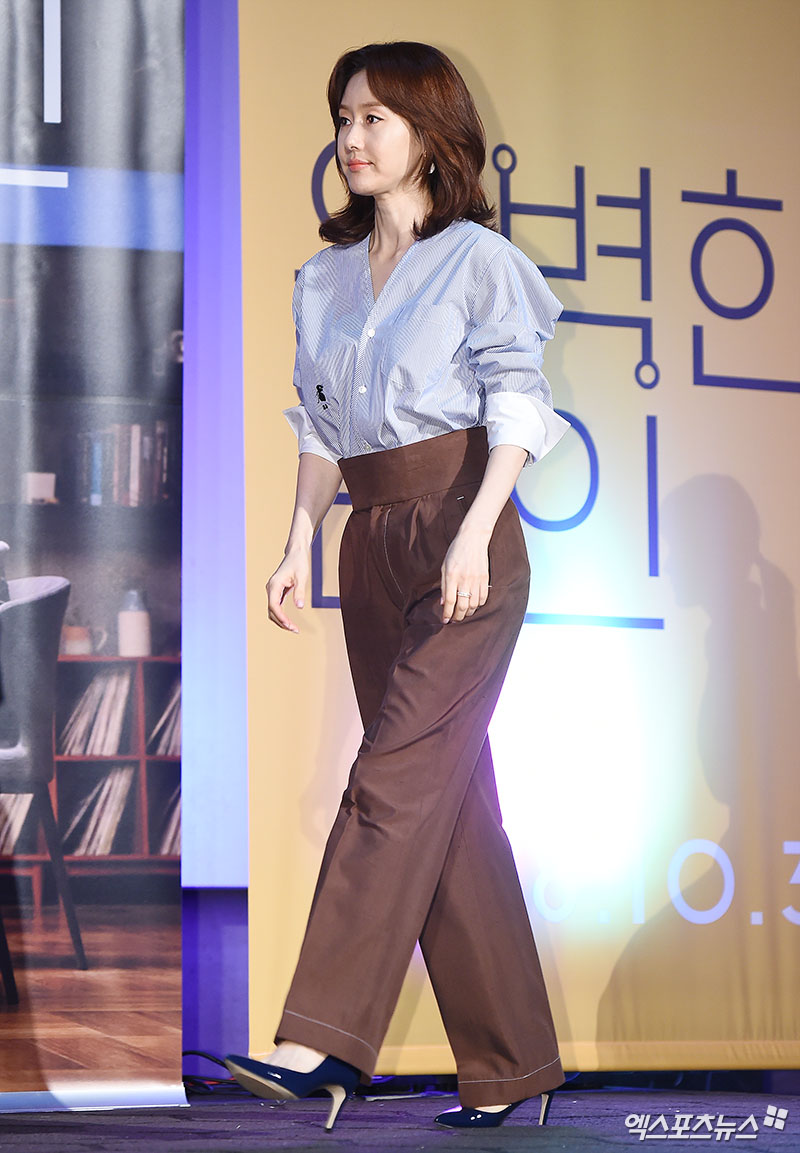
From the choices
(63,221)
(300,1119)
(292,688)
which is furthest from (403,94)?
(300,1119)

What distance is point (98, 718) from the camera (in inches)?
95.7

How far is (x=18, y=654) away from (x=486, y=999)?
1.15m

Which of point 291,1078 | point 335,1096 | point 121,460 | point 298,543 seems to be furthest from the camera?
point 121,460

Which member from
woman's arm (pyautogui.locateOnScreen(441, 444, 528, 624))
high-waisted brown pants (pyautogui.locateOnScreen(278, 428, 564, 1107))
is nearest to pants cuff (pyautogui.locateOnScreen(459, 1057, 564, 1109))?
high-waisted brown pants (pyautogui.locateOnScreen(278, 428, 564, 1107))

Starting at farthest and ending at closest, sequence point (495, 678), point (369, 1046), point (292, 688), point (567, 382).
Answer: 1. point (567, 382)
2. point (292, 688)
3. point (495, 678)
4. point (369, 1046)

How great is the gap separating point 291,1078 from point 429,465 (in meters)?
0.80

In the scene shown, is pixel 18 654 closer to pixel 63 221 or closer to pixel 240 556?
pixel 240 556

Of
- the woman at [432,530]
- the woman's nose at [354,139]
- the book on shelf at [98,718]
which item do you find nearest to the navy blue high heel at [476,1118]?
the woman at [432,530]

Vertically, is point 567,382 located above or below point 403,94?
below

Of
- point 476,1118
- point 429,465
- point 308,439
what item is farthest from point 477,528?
point 476,1118

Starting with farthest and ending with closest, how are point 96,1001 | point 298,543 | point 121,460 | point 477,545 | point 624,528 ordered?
1. point 624,528
2. point 121,460
3. point 96,1001
4. point 298,543
5. point 477,545

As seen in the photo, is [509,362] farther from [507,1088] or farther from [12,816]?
[12,816]

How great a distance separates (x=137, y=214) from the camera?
8.33ft

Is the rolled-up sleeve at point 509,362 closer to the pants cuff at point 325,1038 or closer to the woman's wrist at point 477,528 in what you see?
the woman's wrist at point 477,528
